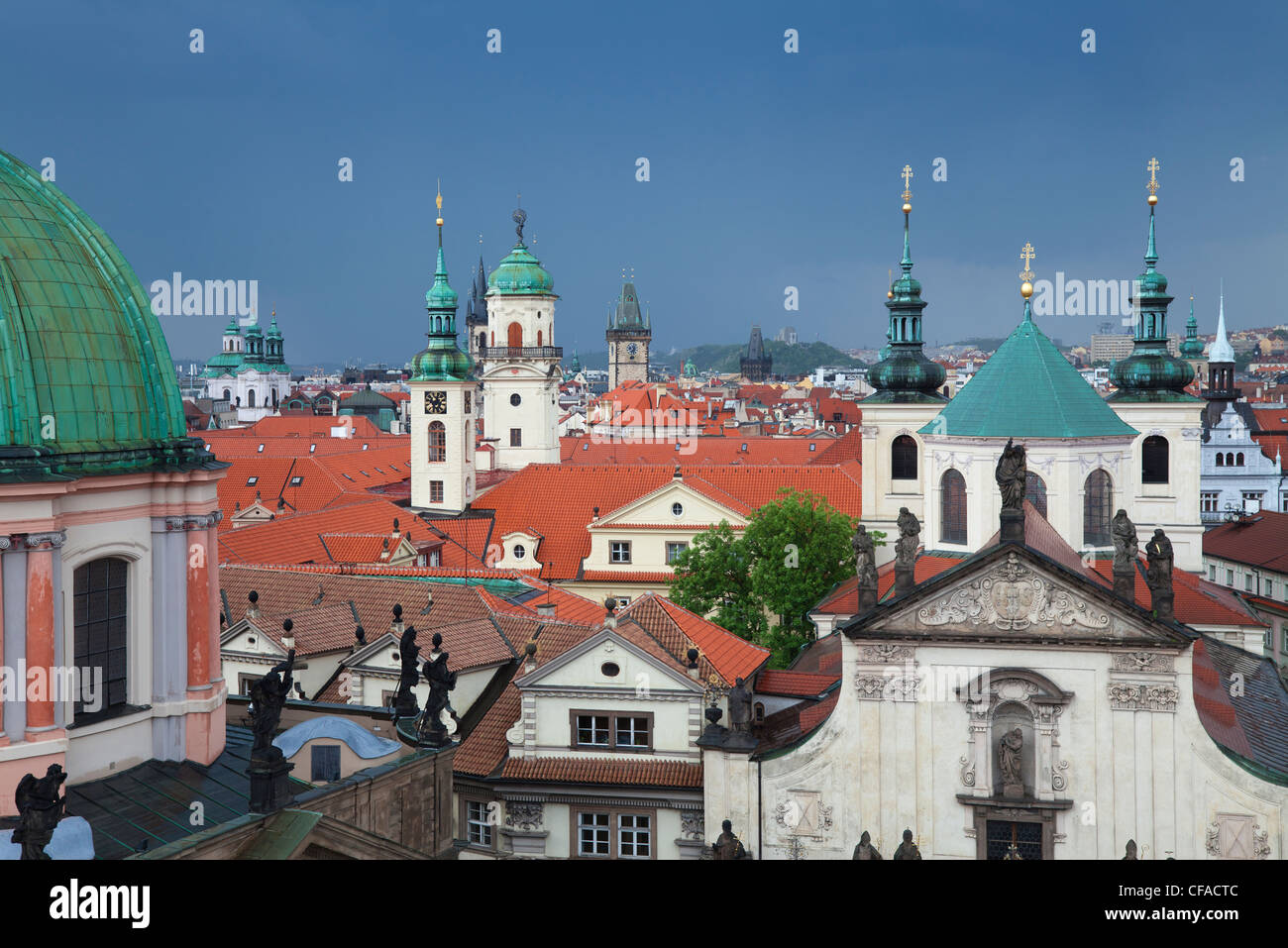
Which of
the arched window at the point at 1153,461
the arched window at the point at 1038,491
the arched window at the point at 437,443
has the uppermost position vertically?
the arched window at the point at 437,443

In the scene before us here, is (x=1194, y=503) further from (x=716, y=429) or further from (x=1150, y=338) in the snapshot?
(x=716, y=429)

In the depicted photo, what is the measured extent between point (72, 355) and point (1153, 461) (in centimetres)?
4659

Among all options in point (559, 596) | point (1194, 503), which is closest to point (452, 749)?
point (559, 596)

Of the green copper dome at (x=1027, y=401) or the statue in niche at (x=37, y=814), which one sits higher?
the green copper dome at (x=1027, y=401)

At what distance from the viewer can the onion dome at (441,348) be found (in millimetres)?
78188

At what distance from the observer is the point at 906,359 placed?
60.7 m

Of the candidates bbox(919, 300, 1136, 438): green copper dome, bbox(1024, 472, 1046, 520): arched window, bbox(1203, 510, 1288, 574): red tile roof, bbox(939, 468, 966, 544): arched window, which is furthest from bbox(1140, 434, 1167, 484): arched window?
bbox(1203, 510, 1288, 574): red tile roof

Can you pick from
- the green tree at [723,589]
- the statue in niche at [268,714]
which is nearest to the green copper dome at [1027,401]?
the green tree at [723,589]

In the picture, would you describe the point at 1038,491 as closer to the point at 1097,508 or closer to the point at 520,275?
the point at 1097,508

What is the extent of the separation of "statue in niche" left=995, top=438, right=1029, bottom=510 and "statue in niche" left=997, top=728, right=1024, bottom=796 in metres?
4.95

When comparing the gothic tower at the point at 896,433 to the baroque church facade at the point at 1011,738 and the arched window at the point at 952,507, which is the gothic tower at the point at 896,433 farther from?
the baroque church facade at the point at 1011,738

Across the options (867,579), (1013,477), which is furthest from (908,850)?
(1013,477)

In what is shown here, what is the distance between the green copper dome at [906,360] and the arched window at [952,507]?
899 centimetres
